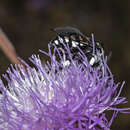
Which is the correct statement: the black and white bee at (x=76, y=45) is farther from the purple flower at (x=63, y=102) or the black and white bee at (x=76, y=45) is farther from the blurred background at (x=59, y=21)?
the blurred background at (x=59, y=21)

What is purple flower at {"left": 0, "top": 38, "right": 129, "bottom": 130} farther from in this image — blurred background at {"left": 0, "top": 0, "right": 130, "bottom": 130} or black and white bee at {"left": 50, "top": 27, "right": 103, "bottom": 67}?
blurred background at {"left": 0, "top": 0, "right": 130, "bottom": 130}

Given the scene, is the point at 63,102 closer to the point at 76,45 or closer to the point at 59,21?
the point at 76,45

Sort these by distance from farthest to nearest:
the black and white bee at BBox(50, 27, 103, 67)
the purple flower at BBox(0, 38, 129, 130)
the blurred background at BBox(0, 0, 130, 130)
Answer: the blurred background at BBox(0, 0, 130, 130) < the black and white bee at BBox(50, 27, 103, 67) < the purple flower at BBox(0, 38, 129, 130)

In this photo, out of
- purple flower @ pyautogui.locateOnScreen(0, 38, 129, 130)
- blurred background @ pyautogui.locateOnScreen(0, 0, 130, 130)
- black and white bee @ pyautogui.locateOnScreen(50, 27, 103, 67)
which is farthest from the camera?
blurred background @ pyautogui.locateOnScreen(0, 0, 130, 130)

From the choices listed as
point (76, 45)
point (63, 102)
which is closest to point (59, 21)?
point (76, 45)

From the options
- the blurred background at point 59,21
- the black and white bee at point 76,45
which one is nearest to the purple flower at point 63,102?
the black and white bee at point 76,45

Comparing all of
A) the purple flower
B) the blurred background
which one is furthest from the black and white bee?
the blurred background
